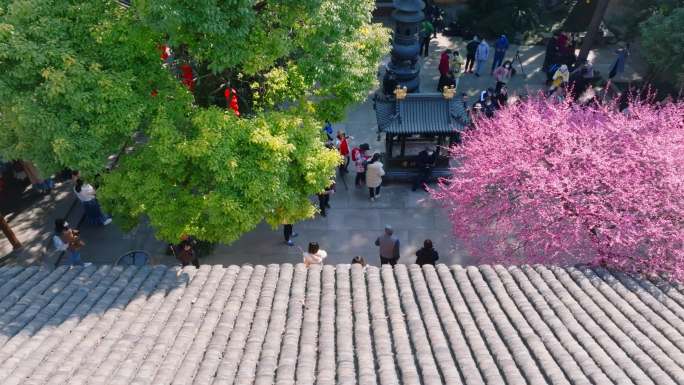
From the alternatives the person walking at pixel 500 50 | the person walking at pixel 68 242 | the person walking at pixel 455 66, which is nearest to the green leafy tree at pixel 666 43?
the person walking at pixel 500 50

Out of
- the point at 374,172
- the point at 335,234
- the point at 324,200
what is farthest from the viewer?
the point at 324,200

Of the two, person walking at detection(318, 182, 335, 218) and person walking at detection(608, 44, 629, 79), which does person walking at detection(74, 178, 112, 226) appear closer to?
person walking at detection(318, 182, 335, 218)

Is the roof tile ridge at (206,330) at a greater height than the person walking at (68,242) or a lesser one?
greater

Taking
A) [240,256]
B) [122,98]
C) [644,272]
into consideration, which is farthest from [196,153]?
[644,272]

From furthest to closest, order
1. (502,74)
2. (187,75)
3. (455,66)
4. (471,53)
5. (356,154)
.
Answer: (471,53) → (455,66) → (502,74) → (356,154) → (187,75)

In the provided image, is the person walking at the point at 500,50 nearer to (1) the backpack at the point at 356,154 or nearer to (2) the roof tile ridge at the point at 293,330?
(1) the backpack at the point at 356,154

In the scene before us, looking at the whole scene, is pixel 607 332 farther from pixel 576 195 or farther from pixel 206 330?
pixel 206 330

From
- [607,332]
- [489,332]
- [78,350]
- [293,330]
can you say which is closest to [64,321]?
[78,350]
